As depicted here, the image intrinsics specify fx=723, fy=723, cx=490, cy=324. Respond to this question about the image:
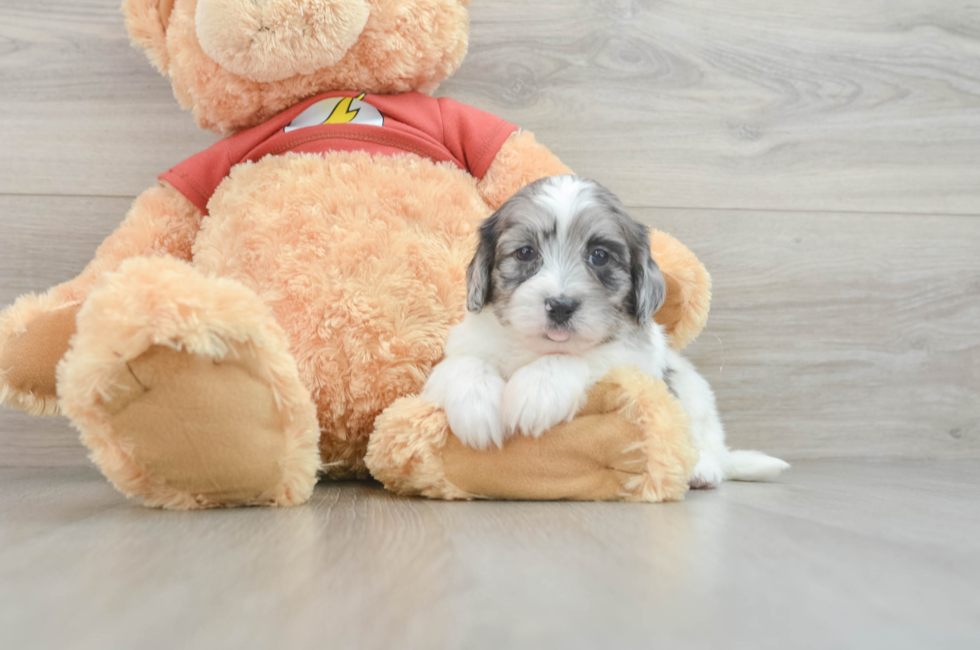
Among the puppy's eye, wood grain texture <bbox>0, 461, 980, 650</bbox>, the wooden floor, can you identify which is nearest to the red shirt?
the wooden floor

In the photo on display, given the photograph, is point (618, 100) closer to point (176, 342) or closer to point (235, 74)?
point (235, 74)

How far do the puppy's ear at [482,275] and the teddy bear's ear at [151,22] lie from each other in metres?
1.04

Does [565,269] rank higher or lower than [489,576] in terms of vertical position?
higher

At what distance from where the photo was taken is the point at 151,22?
190 centimetres

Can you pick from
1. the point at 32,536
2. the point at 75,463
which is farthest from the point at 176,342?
the point at 75,463

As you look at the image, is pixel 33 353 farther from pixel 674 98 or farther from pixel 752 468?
pixel 674 98

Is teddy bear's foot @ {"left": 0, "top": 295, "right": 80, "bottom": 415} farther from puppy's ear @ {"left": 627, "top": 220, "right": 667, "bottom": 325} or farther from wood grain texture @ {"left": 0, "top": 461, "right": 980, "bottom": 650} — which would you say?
puppy's ear @ {"left": 627, "top": 220, "right": 667, "bottom": 325}

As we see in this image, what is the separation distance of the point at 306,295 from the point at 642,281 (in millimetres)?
751

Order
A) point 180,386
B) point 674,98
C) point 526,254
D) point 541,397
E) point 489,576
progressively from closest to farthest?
point 489,576, point 180,386, point 541,397, point 526,254, point 674,98

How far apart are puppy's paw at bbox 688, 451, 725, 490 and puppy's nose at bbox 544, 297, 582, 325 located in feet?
1.90

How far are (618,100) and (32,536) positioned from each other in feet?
6.49

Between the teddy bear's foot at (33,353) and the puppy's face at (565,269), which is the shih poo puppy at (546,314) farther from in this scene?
the teddy bear's foot at (33,353)

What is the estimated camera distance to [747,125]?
2396 mm

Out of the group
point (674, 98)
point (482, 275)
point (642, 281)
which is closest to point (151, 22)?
point (482, 275)
